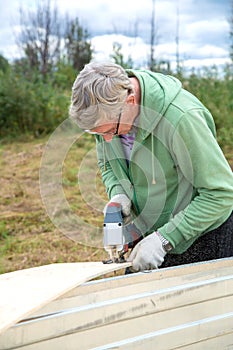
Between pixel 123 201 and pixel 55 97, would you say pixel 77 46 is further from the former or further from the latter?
pixel 123 201

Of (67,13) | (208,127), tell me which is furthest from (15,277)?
(67,13)

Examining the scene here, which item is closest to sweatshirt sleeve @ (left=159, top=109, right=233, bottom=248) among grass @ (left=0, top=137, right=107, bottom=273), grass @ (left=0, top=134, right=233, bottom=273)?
grass @ (left=0, top=134, right=233, bottom=273)

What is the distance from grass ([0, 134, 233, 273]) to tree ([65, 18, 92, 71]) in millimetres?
5774

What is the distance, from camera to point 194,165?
191cm

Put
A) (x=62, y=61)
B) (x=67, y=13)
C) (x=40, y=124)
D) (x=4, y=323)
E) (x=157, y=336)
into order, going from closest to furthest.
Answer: (x=4, y=323) → (x=157, y=336) → (x=40, y=124) → (x=62, y=61) → (x=67, y=13)

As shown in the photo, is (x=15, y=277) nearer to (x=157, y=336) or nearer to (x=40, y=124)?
(x=157, y=336)

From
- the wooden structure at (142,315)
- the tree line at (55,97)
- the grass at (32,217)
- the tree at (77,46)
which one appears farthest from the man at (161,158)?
the tree at (77,46)

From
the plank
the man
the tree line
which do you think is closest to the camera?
the plank

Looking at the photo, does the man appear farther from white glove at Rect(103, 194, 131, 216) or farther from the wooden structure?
the wooden structure

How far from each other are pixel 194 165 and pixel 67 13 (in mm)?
12044

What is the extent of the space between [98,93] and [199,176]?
1.43ft

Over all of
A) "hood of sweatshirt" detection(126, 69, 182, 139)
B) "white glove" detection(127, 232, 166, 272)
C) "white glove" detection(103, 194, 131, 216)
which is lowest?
"white glove" detection(127, 232, 166, 272)

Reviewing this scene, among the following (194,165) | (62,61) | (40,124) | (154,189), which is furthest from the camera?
(62,61)

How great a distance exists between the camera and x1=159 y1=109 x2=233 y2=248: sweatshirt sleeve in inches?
73.8
